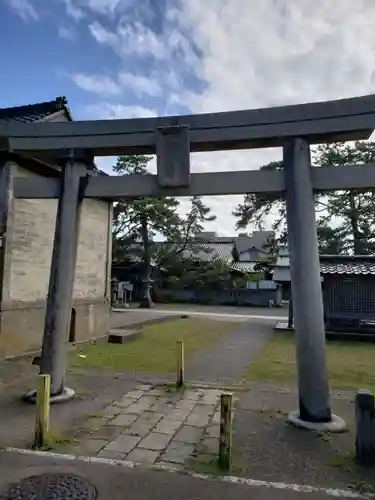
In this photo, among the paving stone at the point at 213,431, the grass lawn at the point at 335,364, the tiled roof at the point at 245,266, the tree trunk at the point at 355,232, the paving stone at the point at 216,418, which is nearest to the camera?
the paving stone at the point at 213,431

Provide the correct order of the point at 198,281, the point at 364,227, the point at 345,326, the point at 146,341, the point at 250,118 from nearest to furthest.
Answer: the point at 250,118
the point at 146,341
the point at 345,326
the point at 364,227
the point at 198,281

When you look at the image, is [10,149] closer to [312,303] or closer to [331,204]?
[312,303]

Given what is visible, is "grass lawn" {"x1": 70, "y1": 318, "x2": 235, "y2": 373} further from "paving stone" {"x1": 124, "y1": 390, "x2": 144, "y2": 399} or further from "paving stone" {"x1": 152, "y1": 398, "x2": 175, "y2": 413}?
"paving stone" {"x1": 152, "y1": 398, "x2": 175, "y2": 413}

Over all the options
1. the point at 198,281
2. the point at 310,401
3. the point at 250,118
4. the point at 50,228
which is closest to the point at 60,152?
the point at 250,118

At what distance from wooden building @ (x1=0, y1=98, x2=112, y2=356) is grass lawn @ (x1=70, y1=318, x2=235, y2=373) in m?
1.05

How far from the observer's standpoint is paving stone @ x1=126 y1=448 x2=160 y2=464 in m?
4.33

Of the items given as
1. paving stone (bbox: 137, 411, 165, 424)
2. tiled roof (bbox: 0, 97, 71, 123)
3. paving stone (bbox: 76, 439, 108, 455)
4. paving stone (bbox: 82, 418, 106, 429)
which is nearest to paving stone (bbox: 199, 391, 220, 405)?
paving stone (bbox: 137, 411, 165, 424)

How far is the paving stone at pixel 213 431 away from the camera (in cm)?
511

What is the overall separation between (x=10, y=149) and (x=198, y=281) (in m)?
29.7

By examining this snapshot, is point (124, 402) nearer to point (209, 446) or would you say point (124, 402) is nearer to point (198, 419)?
point (198, 419)

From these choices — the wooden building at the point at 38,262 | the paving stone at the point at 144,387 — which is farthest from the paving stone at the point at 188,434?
the wooden building at the point at 38,262

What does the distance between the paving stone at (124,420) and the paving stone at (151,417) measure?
4.1 inches

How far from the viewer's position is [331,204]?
88.7ft

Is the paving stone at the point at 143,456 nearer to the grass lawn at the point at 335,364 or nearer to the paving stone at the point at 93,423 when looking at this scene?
the paving stone at the point at 93,423
